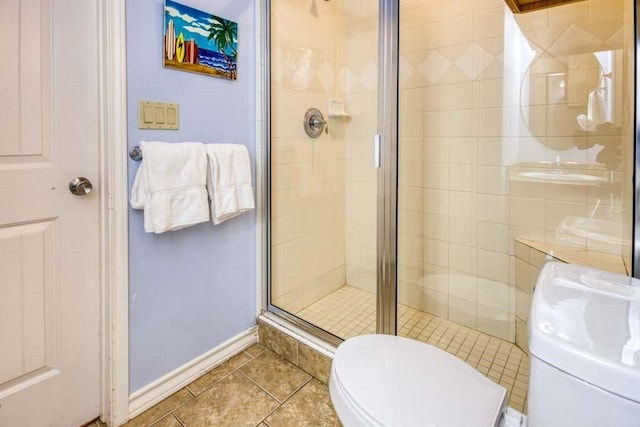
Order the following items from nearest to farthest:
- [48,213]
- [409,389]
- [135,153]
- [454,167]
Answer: [409,389], [48,213], [135,153], [454,167]

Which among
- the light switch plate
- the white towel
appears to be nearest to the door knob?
the light switch plate

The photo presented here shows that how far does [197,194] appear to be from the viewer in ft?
4.52

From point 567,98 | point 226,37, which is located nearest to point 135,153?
point 226,37

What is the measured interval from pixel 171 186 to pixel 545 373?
1.24 meters

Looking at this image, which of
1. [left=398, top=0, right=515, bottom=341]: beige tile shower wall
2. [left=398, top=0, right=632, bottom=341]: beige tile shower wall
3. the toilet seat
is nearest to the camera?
Result: the toilet seat

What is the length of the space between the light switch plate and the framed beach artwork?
16 cm

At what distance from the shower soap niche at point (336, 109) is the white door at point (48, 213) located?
1.30 metres

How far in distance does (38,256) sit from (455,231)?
1.90 metres

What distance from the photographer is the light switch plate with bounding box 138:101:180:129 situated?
131 centimetres

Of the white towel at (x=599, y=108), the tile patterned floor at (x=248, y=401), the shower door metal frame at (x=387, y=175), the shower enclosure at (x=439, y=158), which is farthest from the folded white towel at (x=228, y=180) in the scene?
the white towel at (x=599, y=108)

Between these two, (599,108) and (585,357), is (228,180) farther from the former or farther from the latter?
(599,108)

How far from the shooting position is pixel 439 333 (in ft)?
6.16

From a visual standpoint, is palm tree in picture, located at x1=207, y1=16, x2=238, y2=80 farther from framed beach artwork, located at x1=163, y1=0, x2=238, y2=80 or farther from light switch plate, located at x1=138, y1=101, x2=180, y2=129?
Result: light switch plate, located at x1=138, y1=101, x2=180, y2=129

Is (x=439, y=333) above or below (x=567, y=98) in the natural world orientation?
below
